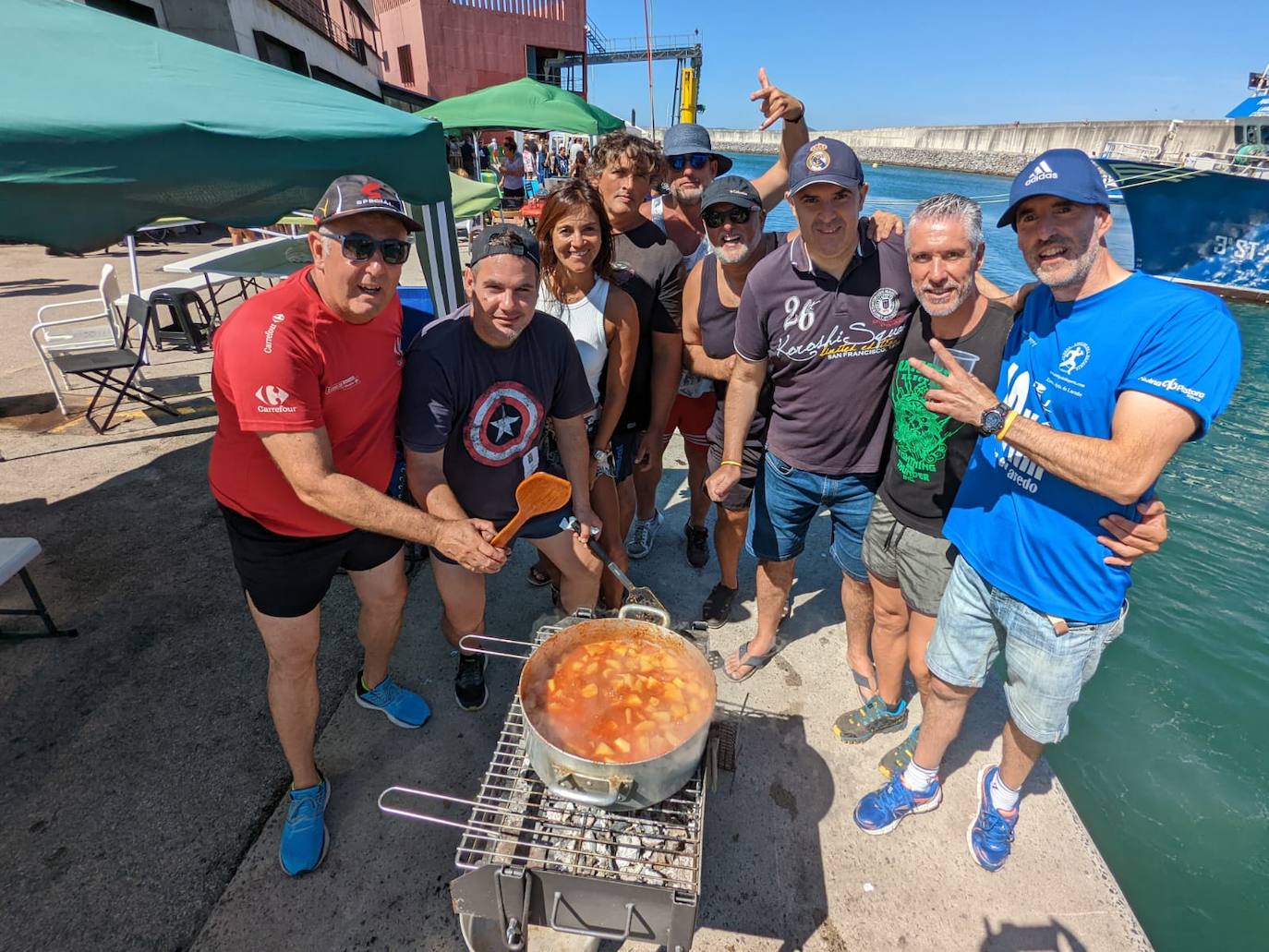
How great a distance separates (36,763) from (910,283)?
4.44 metres

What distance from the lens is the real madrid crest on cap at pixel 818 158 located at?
2.45m

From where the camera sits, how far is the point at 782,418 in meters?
2.93

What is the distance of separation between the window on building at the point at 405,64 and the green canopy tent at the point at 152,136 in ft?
131

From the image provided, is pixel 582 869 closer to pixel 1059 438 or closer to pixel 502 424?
pixel 502 424

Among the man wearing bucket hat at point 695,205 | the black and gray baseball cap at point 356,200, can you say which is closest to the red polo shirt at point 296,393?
the black and gray baseball cap at point 356,200

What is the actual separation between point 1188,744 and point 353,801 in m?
4.70

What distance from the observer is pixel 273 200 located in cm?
343

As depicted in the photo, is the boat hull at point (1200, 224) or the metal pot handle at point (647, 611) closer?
the metal pot handle at point (647, 611)

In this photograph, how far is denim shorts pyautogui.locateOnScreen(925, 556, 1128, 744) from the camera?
2.07 meters

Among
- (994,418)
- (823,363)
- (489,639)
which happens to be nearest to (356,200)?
(489,639)

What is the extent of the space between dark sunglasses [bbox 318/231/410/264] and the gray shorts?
2.23m

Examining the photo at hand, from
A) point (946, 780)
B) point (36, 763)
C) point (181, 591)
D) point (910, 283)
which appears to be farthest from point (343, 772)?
point (910, 283)

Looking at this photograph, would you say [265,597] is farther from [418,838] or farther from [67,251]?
[67,251]

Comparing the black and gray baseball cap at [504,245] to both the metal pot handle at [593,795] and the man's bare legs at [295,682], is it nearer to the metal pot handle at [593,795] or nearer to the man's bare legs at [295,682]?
the man's bare legs at [295,682]
